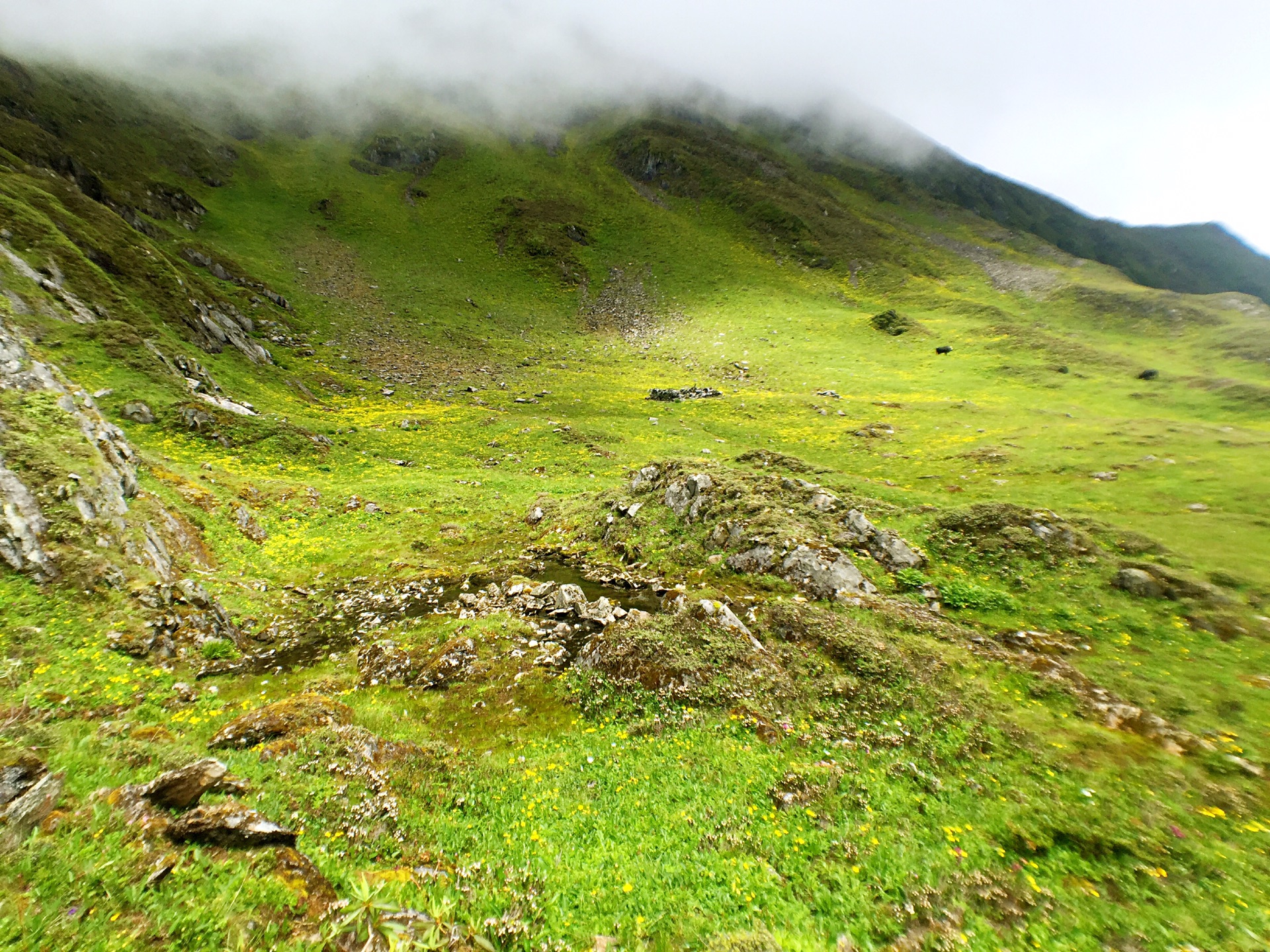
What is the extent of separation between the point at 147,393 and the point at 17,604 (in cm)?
2698

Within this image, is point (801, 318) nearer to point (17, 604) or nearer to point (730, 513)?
point (730, 513)

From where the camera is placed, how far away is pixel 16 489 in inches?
499

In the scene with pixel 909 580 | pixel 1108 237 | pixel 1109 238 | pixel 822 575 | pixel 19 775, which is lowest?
pixel 909 580

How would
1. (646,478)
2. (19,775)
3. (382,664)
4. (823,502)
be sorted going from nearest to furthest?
(19,775) < (382,664) < (823,502) < (646,478)

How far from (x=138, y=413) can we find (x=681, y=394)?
1828 inches

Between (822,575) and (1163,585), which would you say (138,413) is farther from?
(1163,585)

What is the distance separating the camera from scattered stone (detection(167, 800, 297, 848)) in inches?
257

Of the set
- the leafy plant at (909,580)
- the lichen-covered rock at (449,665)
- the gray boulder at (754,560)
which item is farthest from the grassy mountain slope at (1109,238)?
the lichen-covered rock at (449,665)

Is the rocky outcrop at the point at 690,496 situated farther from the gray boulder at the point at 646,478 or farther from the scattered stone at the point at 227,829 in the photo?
the scattered stone at the point at 227,829

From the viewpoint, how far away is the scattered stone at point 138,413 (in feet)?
93.0

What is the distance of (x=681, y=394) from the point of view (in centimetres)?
5750

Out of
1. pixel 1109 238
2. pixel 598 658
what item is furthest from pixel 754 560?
pixel 1109 238

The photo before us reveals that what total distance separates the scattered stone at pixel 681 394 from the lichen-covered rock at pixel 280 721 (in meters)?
48.8

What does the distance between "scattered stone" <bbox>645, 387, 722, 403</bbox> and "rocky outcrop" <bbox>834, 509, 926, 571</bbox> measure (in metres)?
37.3
